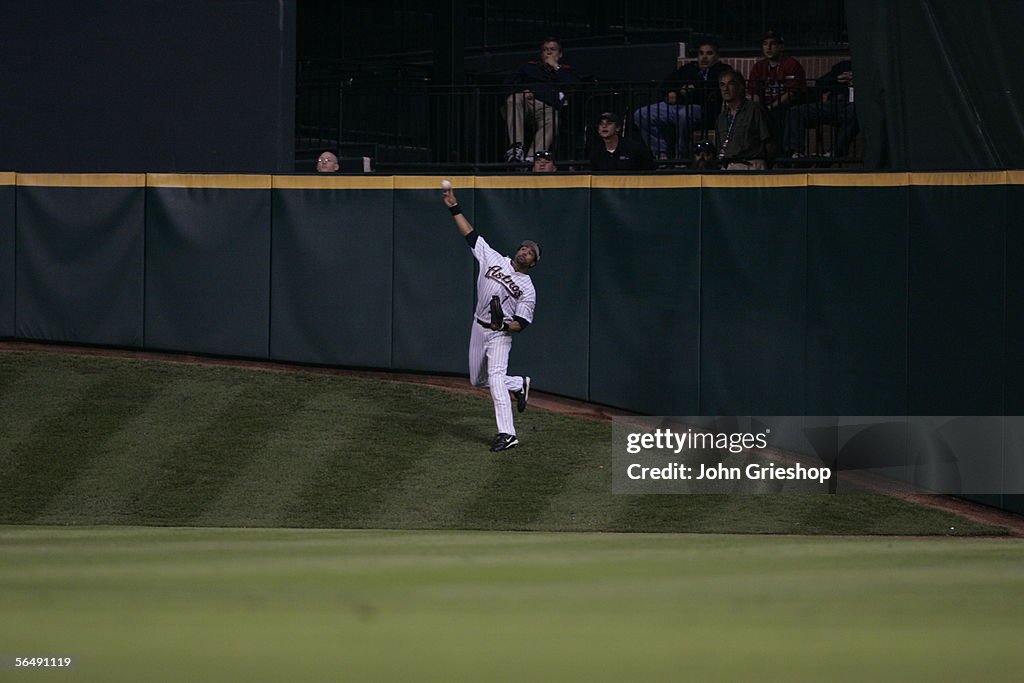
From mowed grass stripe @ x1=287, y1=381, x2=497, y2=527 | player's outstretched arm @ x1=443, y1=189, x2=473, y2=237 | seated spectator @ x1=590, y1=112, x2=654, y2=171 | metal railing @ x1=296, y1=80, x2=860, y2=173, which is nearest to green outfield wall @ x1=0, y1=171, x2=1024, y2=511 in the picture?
seated spectator @ x1=590, y1=112, x2=654, y2=171

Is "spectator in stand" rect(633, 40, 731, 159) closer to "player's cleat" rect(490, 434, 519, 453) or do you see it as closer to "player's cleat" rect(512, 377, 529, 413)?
"player's cleat" rect(512, 377, 529, 413)

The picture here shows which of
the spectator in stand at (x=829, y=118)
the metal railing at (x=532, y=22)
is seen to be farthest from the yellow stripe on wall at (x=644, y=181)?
the metal railing at (x=532, y=22)

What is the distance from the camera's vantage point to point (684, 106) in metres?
16.0

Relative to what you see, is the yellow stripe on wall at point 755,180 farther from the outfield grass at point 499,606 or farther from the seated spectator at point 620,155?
the outfield grass at point 499,606

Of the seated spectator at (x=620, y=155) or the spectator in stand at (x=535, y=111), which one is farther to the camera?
the spectator in stand at (x=535, y=111)

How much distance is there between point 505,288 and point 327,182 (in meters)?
3.30

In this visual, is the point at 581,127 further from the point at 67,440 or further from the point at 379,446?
the point at 67,440

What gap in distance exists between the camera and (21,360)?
15.9 meters

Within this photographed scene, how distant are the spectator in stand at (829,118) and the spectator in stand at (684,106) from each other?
85 centimetres

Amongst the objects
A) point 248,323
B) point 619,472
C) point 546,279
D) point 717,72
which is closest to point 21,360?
point 248,323

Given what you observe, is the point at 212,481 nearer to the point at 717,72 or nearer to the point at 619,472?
the point at 619,472

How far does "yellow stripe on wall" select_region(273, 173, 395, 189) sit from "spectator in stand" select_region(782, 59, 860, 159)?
4.58 m

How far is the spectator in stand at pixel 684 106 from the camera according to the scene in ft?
51.8

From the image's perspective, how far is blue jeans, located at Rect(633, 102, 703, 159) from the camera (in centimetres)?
1603
